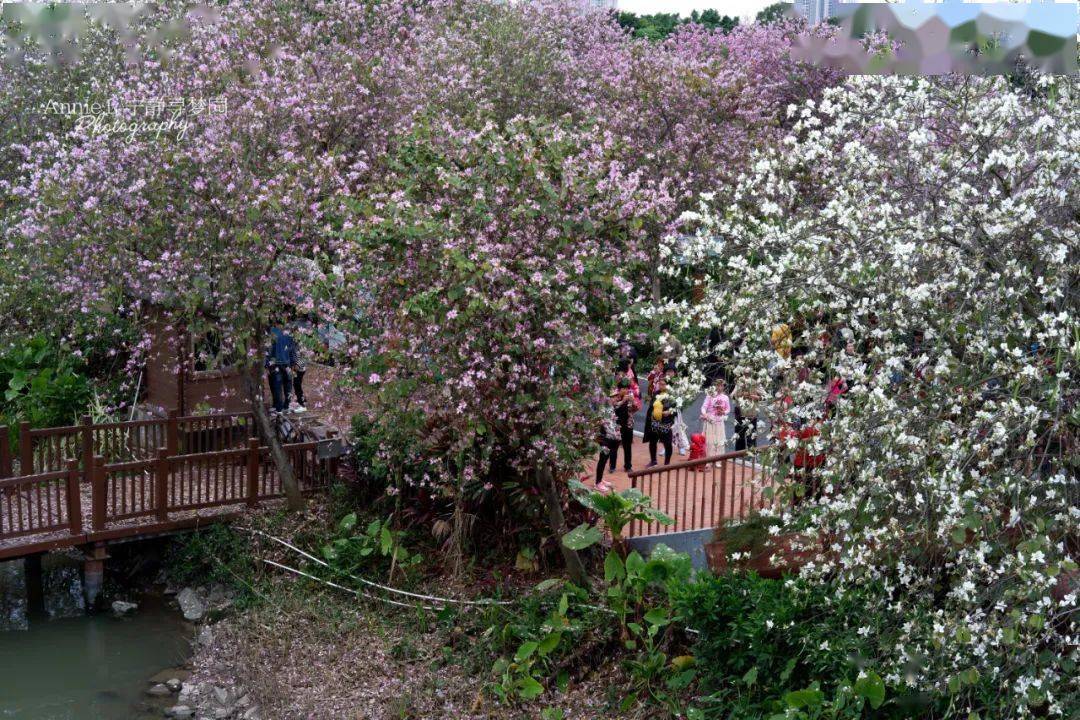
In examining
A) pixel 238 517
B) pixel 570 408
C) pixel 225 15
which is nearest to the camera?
pixel 570 408

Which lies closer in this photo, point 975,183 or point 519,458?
point 975,183

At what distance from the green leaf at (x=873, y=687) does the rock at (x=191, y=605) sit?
8.75 m

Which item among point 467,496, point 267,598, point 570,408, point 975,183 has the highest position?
point 975,183

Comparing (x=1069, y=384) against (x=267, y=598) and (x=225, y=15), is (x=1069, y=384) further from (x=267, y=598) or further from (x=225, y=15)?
(x=225, y=15)

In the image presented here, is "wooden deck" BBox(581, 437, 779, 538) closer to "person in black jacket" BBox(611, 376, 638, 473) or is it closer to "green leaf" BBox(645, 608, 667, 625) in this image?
"person in black jacket" BBox(611, 376, 638, 473)

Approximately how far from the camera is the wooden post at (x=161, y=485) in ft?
46.3

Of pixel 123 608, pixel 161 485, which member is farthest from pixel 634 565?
pixel 123 608

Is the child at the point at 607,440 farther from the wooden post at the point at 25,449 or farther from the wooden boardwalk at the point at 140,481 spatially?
the wooden post at the point at 25,449

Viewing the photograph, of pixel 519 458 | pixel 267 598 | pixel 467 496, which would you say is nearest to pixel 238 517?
pixel 267 598

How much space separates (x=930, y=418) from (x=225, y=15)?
44.6ft

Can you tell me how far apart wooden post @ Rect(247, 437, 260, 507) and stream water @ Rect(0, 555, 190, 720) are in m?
1.67

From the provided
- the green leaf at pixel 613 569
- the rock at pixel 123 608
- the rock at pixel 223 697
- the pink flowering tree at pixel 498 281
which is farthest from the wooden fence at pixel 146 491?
the green leaf at pixel 613 569

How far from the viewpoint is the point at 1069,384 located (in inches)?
273

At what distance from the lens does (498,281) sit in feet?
35.9
